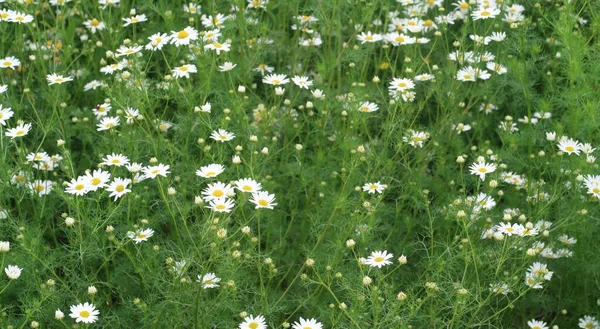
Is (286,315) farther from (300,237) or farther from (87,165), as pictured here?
(87,165)

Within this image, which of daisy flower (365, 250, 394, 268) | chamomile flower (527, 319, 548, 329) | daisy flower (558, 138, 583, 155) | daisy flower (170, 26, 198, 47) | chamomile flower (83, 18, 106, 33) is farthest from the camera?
chamomile flower (83, 18, 106, 33)

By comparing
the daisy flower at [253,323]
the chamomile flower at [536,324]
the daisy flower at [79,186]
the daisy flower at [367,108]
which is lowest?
the chamomile flower at [536,324]

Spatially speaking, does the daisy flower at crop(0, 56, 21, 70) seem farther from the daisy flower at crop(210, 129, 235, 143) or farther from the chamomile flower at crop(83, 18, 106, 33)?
the daisy flower at crop(210, 129, 235, 143)

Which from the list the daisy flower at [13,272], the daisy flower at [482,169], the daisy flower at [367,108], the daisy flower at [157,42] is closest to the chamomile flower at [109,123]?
the daisy flower at [157,42]

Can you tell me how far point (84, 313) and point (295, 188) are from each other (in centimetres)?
127

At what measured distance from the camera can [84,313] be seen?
348 centimetres

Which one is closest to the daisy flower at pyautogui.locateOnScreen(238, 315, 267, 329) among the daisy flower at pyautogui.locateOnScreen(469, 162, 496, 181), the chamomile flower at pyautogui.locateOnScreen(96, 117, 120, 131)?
the daisy flower at pyautogui.locateOnScreen(469, 162, 496, 181)

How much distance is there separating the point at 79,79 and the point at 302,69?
1.23 metres

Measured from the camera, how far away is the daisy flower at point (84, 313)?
11.3 feet

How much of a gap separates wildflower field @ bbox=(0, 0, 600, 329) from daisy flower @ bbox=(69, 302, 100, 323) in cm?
2

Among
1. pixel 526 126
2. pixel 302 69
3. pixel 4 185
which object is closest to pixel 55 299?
pixel 4 185

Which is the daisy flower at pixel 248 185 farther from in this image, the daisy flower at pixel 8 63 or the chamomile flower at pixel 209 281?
the daisy flower at pixel 8 63

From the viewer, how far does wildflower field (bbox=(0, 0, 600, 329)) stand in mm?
3572

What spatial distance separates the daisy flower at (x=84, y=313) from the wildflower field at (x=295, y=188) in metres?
0.02
